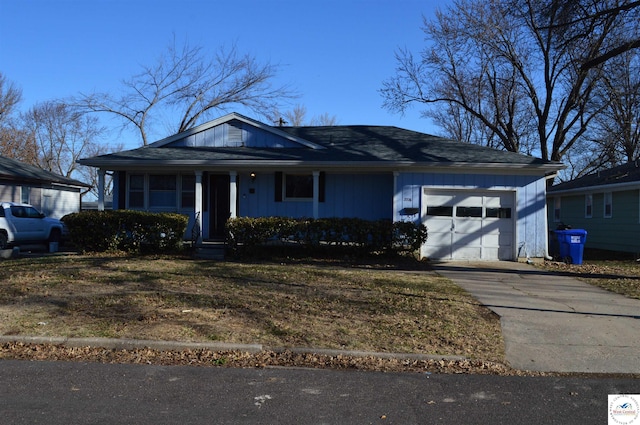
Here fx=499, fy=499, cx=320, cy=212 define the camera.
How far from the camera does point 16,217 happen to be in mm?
16250

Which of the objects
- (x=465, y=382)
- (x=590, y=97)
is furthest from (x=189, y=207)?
(x=590, y=97)

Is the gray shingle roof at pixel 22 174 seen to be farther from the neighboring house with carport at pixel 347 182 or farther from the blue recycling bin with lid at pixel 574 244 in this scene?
the blue recycling bin with lid at pixel 574 244

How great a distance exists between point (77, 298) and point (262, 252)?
6328 millimetres

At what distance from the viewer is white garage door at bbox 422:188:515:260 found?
48.8 feet

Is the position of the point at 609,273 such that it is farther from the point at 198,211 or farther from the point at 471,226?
the point at 198,211

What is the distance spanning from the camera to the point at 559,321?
7.55 metres

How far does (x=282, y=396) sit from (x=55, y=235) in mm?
16284

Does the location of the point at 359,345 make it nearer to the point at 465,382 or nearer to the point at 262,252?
the point at 465,382

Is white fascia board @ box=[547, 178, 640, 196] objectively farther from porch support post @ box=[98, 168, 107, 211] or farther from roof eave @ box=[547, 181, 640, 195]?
porch support post @ box=[98, 168, 107, 211]

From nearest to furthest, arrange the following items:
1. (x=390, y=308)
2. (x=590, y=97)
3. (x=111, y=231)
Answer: (x=390, y=308) → (x=111, y=231) → (x=590, y=97)

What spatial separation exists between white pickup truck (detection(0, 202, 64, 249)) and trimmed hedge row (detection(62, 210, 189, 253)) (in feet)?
12.1

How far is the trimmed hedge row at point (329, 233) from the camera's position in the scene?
45.1 feet

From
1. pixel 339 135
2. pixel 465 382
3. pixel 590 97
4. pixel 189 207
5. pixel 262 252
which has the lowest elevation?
pixel 465 382

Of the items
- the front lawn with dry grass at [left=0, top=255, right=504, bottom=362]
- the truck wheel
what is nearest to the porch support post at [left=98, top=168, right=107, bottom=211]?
the truck wheel
